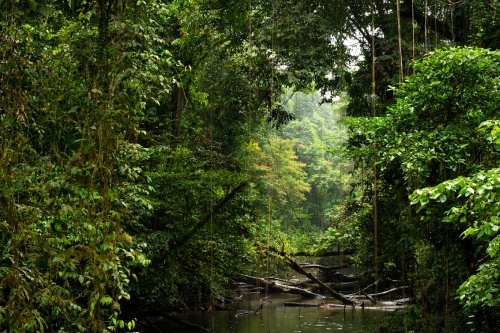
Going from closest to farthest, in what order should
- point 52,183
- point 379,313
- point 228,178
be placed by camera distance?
point 52,183
point 228,178
point 379,313

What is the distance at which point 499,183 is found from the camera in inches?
143

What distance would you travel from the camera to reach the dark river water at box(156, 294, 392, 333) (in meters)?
11.9

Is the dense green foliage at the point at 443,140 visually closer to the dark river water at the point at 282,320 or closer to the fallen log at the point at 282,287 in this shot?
the dark river water at the point at 282,320

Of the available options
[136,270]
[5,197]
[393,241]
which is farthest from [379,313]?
[5,197]

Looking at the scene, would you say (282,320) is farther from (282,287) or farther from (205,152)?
(205,152)

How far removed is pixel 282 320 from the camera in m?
13.2

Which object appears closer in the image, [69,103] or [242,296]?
[69,103]

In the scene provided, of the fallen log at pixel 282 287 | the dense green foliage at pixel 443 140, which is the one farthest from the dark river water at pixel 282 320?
the dense green foliage at pixel 443 140

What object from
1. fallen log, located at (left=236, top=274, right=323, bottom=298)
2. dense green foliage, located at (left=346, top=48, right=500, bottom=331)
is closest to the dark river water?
fallen log, located at (left=236, top=274, right=323, bottom=298)

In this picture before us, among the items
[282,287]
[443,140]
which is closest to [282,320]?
[282,287]

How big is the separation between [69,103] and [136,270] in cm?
522

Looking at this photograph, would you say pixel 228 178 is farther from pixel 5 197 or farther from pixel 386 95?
pixel 5 197

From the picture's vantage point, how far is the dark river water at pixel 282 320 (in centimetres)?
1192

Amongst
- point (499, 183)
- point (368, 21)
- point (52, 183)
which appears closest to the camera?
point (499, 183)
